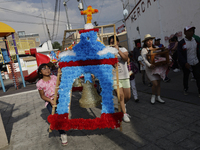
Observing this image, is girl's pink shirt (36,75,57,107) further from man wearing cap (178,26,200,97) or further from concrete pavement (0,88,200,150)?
man wearing cap (178,26,200,97)

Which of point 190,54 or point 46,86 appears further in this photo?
point 190,54

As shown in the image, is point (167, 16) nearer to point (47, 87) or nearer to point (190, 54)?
point (190, 54)

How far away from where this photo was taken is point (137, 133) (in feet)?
9.31

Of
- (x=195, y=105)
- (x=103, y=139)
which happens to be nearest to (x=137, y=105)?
(x=195, y=105)

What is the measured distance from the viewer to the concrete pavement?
249 cm

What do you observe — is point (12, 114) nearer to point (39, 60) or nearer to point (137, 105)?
point (39, 60)

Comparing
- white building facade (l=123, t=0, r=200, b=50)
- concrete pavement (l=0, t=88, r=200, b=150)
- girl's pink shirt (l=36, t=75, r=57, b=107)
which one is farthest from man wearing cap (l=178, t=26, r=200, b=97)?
girl's pink shirt (l=36, t=75, r=57, b=107)

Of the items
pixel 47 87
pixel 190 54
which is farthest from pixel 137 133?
pixel 190 54

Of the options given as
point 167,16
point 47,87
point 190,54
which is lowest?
point 47,87

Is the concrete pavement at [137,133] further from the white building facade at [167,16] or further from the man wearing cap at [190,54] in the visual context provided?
the white building facade at [167,16]

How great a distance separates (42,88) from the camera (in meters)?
2.97

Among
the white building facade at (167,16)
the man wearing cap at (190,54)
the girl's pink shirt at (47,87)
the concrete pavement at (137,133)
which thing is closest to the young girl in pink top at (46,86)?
the girl's pink shirt at (47,87)

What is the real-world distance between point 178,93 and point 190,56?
1.27 metres

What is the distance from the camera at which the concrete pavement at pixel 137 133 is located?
249 centimetres
